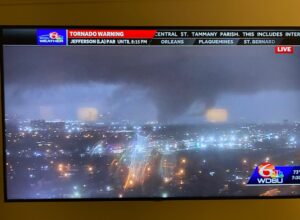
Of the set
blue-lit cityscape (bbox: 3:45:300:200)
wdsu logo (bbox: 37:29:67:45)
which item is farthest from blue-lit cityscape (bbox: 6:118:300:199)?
wdsu logo (bbox: 37:29:67:45)

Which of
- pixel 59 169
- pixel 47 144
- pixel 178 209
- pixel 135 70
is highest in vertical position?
pixel 135 70

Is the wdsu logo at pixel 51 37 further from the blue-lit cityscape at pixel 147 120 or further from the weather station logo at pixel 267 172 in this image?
Result: the weather station logo at pixel 267 172

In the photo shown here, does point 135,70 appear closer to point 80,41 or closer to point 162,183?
point 80,41

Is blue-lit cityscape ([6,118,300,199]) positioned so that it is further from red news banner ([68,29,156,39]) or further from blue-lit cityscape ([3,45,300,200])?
red news banner ([68,29,156,39])

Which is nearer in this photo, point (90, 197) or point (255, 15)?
point (90, 197)

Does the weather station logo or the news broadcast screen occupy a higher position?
the news broadcast screen

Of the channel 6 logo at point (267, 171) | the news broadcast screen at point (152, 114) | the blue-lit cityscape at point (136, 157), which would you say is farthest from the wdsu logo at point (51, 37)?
the channel 6 logo at point (267, 171)

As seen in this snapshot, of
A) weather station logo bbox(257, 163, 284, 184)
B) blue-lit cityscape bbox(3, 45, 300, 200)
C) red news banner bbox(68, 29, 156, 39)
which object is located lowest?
weather station logo bbox(257, 163, 284, 184)

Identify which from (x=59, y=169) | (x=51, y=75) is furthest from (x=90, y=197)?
(x=51, y=75)
